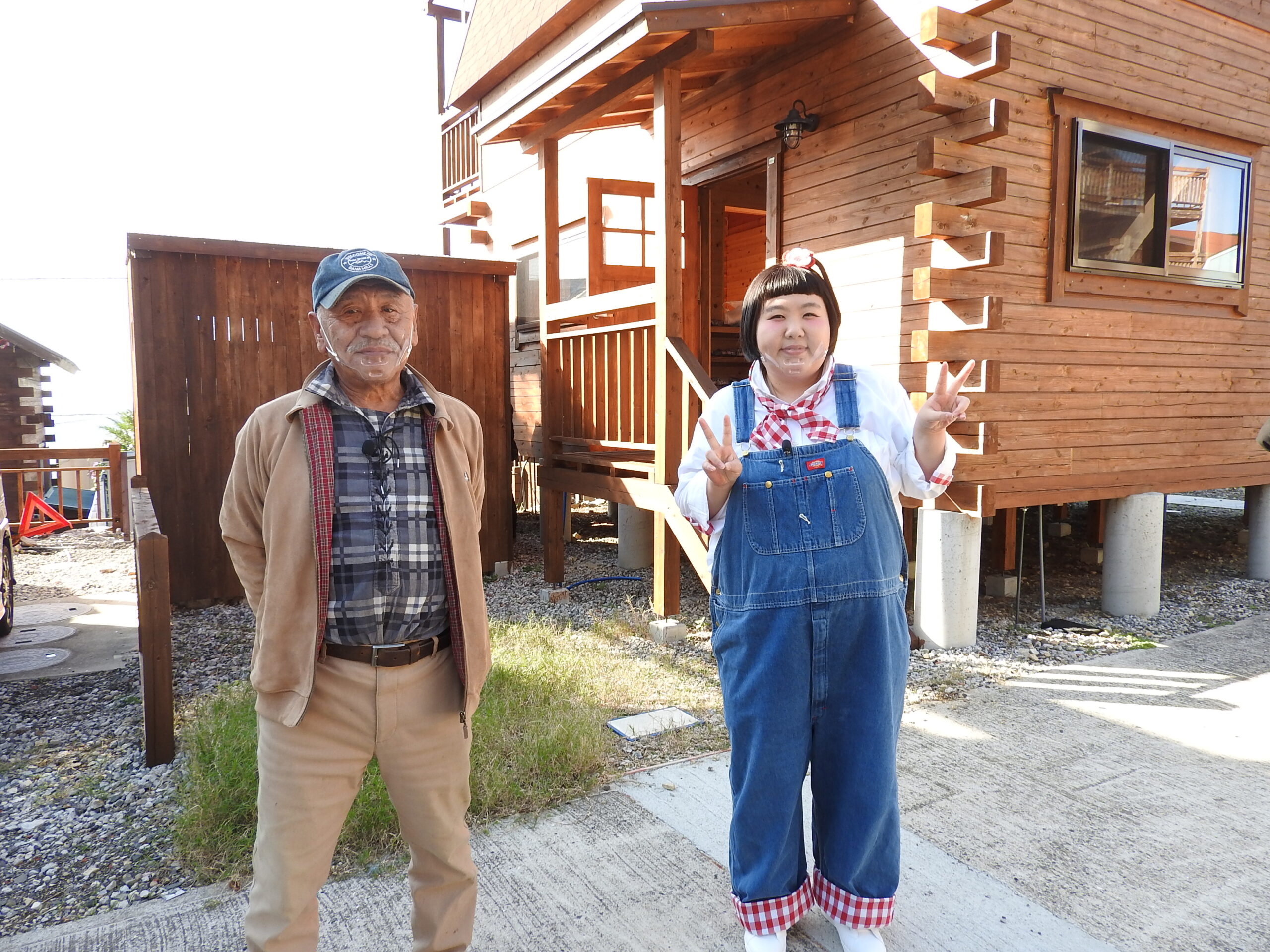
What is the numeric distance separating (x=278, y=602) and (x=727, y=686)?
111 centimetres

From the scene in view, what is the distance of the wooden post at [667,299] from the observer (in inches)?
216

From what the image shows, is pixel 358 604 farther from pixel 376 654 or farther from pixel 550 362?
pixel 550 362

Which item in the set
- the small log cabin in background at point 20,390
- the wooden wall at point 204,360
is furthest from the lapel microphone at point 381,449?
the small log cabin in background at point 20,390

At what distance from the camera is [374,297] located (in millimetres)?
1933

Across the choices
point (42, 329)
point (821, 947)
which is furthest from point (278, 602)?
point (42, 329)

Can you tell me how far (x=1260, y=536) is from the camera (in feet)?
25.7

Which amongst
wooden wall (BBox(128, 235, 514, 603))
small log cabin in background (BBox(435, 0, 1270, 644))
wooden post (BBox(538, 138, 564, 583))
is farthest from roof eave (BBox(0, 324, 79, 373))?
wooden post (BBox(538, 138, 564, 583))

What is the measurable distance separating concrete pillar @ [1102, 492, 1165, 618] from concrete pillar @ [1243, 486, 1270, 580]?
2.11 metres

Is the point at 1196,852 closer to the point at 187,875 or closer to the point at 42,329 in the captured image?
the point at 187,875

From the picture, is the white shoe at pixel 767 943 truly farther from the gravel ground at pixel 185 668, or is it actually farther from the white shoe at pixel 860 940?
the gravel ground at pixel 185 668

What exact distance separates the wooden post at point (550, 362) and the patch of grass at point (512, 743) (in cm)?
167

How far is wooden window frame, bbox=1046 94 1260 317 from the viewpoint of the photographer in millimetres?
5707

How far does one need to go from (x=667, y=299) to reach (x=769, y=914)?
161 inches

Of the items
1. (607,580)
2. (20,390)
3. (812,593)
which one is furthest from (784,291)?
(20,390)
